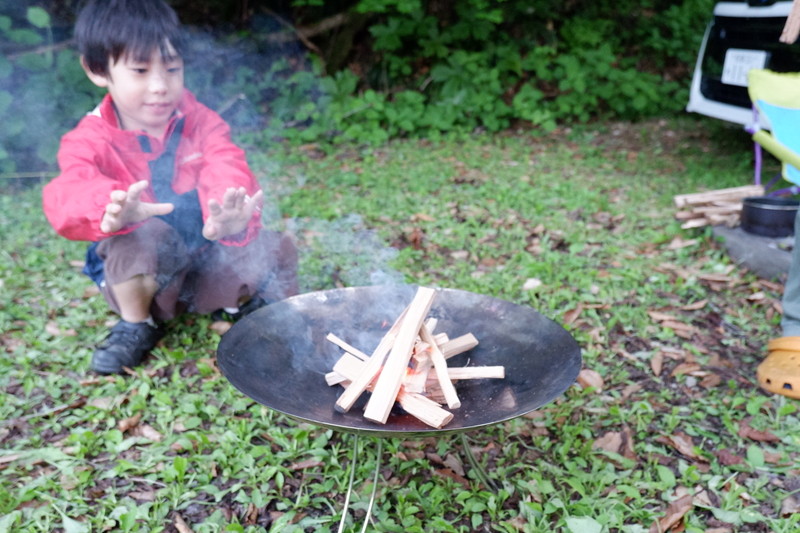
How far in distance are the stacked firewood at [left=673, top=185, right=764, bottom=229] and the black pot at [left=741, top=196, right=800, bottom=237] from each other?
0.19m

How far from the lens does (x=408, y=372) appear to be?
6.25 ft

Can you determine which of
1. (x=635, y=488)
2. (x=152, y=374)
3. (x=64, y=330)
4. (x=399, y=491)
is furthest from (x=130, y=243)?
(x=635, y=488)

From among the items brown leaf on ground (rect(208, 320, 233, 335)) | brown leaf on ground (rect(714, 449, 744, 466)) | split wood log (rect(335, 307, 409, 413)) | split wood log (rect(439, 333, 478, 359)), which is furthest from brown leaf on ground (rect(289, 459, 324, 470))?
brown leaf on ground (rect(714, 449, 744, 466))

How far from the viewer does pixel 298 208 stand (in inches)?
183

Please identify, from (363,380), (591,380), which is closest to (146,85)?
(363,380)

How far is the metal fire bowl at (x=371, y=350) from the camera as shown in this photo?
170 cm

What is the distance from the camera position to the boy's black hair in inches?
95.3

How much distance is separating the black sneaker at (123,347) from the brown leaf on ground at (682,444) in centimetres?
222

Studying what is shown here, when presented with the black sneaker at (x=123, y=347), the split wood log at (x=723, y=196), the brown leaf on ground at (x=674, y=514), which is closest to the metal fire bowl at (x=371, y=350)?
the brown leaf on ground at (x=674, y=514)

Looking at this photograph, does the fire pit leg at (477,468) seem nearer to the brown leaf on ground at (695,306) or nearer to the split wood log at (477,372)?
the split wood log at (477,372)

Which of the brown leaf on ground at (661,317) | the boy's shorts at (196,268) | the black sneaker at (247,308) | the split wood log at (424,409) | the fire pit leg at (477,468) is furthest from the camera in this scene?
the brown leaf on ground at (661,317)

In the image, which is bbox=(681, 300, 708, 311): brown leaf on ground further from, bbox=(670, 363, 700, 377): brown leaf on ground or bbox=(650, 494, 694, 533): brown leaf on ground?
bbox=(650, 494, 694, 533): brown leaf on ground

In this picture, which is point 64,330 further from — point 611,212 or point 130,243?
point 611,212

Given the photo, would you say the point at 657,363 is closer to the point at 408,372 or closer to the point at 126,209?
the point at 408,372
